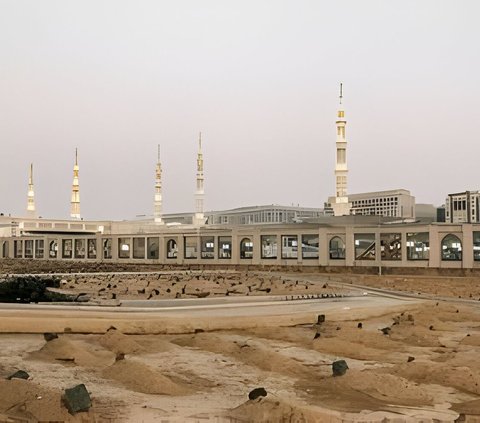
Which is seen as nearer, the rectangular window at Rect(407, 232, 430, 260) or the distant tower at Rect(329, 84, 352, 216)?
Answer: the rectangular window at Rect(407, 232, 430, 260)

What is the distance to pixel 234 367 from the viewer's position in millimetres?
12320

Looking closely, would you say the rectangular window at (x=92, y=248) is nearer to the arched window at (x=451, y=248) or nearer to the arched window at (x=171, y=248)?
the arched window at (x=171, y=248)

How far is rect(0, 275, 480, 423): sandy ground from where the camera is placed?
8.45 meters

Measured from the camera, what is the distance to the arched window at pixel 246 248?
61906 mm

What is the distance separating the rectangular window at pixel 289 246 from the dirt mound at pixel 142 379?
155 feet

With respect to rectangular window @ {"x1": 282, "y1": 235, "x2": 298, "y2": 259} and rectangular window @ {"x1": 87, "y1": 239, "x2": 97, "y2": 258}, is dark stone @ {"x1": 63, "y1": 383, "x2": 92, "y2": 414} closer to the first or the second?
rectangular window @ {"x1": 282, "y1": 235, "x2": 298, "y2": 259}

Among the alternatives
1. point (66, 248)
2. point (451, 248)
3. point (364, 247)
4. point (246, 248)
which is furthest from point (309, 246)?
point (66, 248)

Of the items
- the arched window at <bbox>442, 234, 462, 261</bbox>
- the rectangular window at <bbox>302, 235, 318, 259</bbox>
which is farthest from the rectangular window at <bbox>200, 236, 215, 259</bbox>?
the arched window at <bbox>442, 234, 462, 261</bbox>

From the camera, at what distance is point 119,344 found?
13.7 metres

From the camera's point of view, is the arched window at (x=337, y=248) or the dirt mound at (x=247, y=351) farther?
the arched window at (x=337, y=248)

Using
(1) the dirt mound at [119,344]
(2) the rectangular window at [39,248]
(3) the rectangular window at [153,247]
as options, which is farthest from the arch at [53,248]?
(1) the dirt mound at [119,344]

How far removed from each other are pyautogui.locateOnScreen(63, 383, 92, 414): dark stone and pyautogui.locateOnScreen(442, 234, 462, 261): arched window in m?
43.7

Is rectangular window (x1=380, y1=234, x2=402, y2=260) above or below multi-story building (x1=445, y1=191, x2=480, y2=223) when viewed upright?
below

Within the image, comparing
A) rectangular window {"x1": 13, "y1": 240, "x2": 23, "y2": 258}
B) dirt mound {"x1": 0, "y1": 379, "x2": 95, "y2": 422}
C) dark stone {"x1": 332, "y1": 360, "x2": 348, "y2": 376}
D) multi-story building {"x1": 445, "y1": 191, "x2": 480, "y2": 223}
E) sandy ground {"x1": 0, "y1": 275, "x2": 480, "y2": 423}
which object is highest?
multi-story building {"x1": 445, "y1": 191, "x2": 480, "y2": 223}
